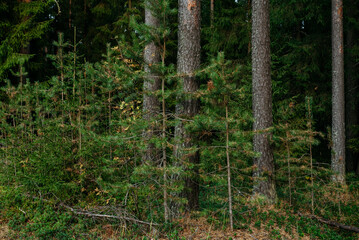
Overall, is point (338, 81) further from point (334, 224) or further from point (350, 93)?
point (334, 224)

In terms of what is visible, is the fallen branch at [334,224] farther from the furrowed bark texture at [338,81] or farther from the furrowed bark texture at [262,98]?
the furrowed bark texture at [338,81]

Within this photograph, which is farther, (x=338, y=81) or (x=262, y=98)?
(x=338, y=81)

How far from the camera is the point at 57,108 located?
574cm

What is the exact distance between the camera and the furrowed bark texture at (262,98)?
640 centimetres

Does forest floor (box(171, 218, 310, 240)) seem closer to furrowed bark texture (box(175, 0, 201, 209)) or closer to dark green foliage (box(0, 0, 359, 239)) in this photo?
dark green foliage (box(0, 0, 359, 239))

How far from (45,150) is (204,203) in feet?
12.1

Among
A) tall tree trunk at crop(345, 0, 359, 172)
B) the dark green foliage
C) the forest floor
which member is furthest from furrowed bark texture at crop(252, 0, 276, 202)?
tall tree trunk at crop(345, 0, 359, 172)

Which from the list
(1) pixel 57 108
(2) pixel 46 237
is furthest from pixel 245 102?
(2) pixel 46 237

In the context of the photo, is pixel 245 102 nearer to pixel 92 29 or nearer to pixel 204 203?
pixel 204 203

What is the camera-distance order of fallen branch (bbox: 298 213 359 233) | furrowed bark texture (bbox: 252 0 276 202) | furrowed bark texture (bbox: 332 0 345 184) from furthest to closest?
furrowed bark texture (bbox: 332 0 345 184)
furrowed bark texture (bbox: 252 0 276 202)
fallen branch (bbox: 298 213 359 233)

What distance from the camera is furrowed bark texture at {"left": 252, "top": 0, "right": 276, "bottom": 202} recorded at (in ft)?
21.0

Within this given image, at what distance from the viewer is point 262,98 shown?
21.0 ft

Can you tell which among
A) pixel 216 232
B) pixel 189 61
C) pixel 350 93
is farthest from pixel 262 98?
pixel 350 93

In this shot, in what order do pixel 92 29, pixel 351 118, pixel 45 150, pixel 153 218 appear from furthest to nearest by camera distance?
pixel 92 29
pixel 351 118
pixel 45 150
pixel 153 218
